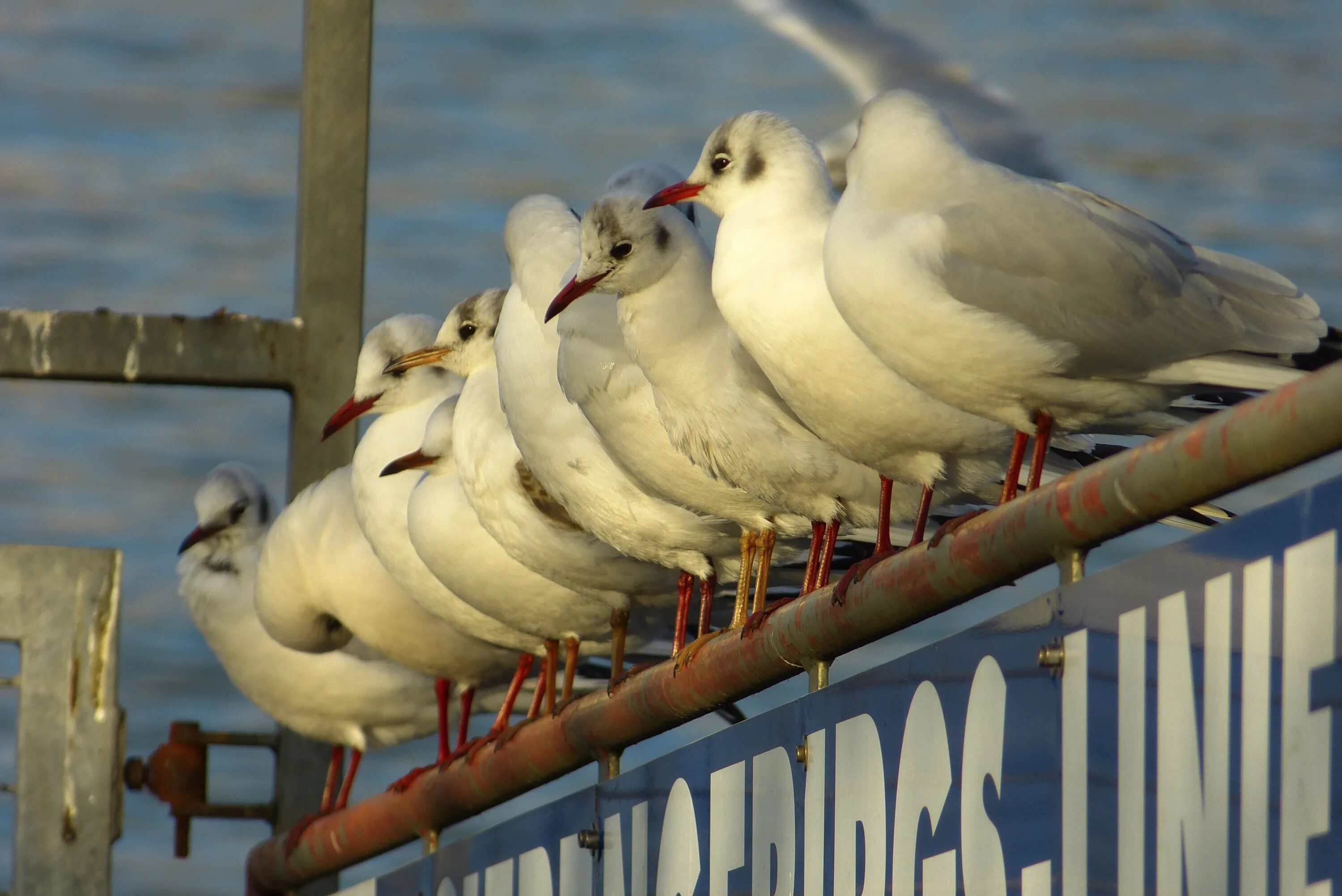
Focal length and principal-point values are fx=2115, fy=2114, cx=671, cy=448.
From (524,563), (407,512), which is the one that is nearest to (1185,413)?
(524,563)

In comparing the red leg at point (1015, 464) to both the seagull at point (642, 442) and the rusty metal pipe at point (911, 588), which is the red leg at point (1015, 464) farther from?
the seagull at point (642, 442)

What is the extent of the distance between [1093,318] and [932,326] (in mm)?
243

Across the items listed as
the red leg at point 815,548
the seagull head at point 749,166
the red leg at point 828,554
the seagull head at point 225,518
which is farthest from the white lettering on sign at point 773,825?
the seagull head at point 225,518

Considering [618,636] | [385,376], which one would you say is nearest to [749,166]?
[618,636]

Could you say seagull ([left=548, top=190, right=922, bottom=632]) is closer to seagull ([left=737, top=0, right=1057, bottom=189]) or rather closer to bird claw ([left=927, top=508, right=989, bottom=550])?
seagull ([left=737, top=0, right=1057, bottom=189])

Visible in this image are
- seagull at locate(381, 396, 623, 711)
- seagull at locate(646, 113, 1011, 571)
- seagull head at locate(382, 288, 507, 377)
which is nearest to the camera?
seagull at locate(646, 113, 1011, 571)

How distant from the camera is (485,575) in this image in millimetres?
5301

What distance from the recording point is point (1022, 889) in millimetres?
2252

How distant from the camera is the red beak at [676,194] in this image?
4.07m

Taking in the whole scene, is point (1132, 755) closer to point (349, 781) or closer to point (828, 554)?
point (828, 554)

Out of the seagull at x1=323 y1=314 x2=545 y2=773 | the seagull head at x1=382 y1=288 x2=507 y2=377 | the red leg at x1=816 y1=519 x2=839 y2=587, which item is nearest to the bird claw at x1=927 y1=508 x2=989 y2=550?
the red leg at x1=816 y1=519 x2=839 y2=587

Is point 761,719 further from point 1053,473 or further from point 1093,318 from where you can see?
point 1053,473

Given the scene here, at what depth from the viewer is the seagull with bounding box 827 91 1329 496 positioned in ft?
10.5

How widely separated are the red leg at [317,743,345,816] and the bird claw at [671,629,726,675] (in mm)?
3058
